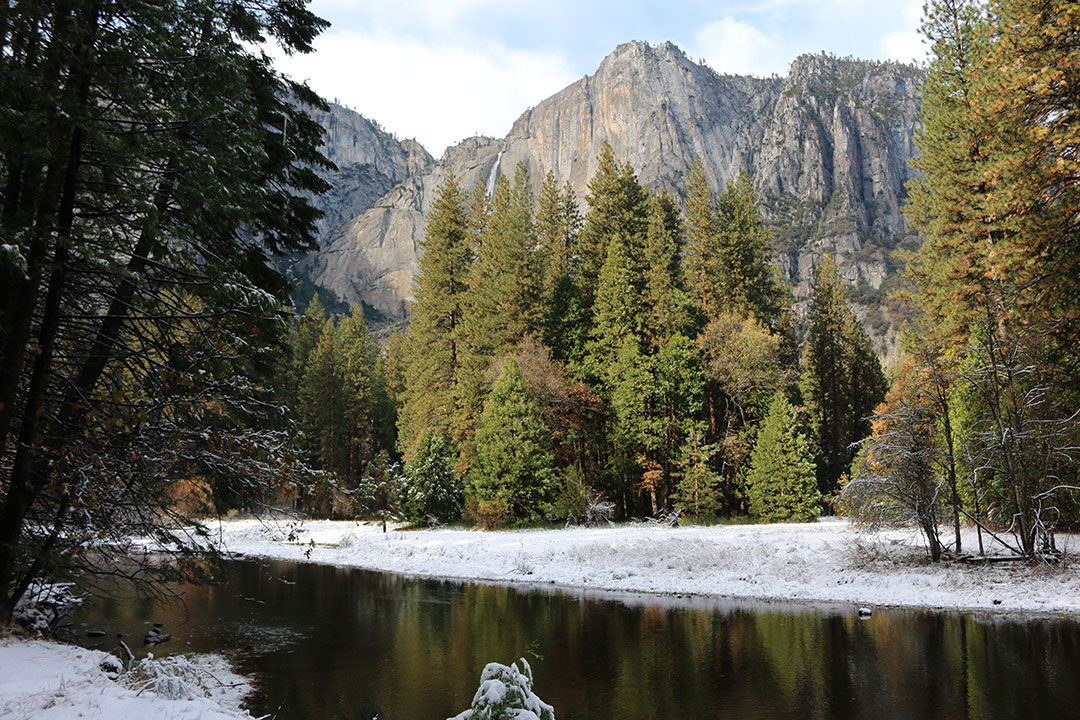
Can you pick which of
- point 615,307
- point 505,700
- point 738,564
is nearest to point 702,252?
point 615,307

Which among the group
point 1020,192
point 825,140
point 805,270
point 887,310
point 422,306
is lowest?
point 1020,192

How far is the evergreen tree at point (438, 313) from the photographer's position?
4156 centimetres

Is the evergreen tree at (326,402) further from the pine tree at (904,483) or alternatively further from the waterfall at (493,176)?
the waterfall at (493,176)

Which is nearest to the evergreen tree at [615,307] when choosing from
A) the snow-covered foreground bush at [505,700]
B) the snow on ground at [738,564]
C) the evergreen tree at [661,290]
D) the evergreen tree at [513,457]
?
the evergreen tree at [661,290]

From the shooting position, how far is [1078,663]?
10.7m

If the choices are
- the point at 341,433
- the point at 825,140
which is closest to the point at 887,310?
the point at 825,140

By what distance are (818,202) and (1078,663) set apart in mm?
182316

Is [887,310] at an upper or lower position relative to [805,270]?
lower

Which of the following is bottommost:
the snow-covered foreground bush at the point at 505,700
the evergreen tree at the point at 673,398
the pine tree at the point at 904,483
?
the snow-covered foreground bush at the point at 505,700

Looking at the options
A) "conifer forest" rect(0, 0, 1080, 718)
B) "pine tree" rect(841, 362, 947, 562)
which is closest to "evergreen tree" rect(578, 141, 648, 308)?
"conifer forest" rect(0, 0, 1080, 718)

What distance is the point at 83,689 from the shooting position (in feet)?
19.0

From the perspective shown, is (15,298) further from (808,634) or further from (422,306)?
(422,306)

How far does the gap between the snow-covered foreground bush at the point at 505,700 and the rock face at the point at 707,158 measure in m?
137

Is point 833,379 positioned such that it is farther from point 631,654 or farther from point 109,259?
point 109,259
